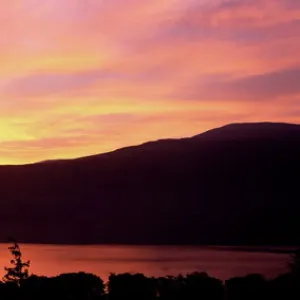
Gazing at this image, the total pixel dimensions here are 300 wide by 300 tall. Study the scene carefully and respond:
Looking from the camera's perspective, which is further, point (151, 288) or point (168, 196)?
point (168, 196)

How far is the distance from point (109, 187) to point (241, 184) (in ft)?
56.8

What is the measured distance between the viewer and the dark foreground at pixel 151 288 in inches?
752

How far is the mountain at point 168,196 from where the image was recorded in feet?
287

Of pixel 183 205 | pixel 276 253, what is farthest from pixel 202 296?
pixel 183 205

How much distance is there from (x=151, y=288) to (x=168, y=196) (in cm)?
7660

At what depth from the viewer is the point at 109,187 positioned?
331 ft

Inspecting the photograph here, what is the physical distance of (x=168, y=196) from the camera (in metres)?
96.6

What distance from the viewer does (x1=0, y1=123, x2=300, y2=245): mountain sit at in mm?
87500

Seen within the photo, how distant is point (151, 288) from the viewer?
65.7 ft

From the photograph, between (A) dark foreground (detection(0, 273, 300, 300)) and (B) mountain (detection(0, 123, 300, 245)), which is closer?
(A) dark foreground (detection(0, 273, 300, 300))

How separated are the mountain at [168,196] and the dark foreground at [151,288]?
5963cm

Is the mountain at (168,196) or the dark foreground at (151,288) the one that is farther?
the mountain at (168,196)

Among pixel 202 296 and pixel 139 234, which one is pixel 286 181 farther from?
pixel 202 296

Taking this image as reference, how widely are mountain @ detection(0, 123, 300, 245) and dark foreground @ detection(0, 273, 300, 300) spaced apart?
5963 centimetres
